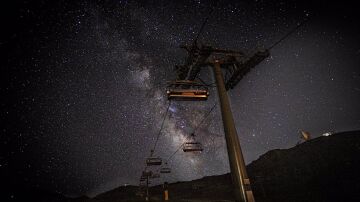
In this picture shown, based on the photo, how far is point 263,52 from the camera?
9.97m

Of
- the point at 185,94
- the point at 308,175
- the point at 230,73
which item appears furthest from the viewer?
the point at 308,175

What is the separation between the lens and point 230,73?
37.5 feet

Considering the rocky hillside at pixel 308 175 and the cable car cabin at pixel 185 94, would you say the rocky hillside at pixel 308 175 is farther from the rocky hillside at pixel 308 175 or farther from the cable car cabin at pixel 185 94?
the cable car cabin at pixel 185 94

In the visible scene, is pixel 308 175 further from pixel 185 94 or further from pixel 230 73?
pixel 185 94

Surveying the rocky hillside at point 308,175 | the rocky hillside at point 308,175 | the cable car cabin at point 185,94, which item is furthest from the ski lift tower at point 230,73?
the rocky hillside at point 308,175

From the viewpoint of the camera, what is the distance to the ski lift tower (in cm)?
782

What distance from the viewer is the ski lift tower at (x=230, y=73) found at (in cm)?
782

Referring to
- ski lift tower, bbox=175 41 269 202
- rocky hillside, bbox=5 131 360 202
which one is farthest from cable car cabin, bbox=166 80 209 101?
rocky hillside, bbox=5 131 360 202

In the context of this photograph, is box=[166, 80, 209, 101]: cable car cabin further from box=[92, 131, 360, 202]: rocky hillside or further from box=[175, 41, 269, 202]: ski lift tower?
box=[92, 131, 360, 202]: rocky hillside

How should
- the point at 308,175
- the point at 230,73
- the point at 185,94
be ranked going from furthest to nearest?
the point at 308,175 → the point at 230,73 → the point at 185,94

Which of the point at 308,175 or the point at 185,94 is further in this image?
the point at 308,175

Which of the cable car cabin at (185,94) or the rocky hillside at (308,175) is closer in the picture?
the cable car cabin at (185,94)

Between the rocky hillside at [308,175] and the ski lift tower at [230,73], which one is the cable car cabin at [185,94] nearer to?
the ski lift tower at [230,73]

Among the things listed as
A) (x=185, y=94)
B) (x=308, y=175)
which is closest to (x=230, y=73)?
(x=185, y=94)
